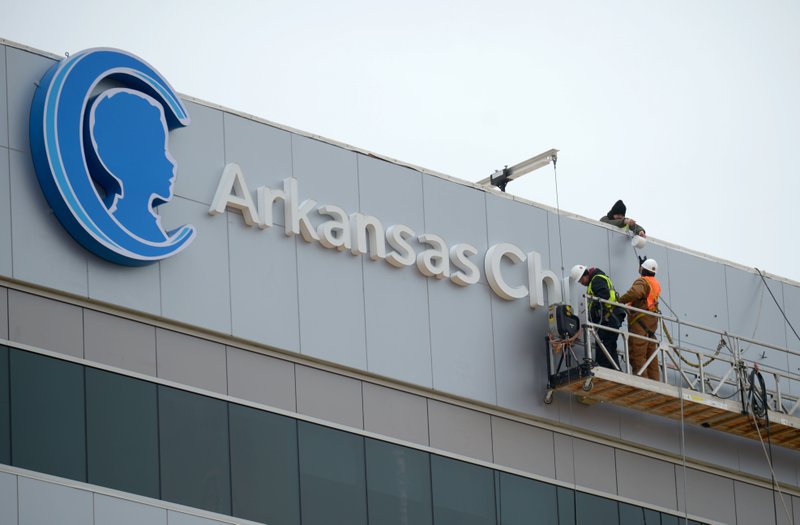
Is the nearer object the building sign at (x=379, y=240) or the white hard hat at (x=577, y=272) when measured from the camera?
the building sign at (x=379, y=240)

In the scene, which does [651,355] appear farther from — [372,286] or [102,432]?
[102,432]

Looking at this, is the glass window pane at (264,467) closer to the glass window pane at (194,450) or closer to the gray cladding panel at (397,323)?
the glass window pane at (194,450)

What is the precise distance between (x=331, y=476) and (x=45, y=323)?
5.23 m

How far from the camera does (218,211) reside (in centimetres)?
2502

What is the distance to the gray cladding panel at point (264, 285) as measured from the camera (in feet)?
82.2

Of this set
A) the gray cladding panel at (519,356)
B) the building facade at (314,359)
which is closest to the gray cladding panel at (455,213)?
the building facade at (314,359)

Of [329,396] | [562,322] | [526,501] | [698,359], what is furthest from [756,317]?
[329,396]

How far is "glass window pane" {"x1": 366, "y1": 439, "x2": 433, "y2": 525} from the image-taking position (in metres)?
25.8

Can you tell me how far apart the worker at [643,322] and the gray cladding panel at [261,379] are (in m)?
6.86

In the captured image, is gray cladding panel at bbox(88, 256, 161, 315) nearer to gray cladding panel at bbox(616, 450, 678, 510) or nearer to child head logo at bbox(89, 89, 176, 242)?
child head logo at bbox(89, 89, 176, 242)

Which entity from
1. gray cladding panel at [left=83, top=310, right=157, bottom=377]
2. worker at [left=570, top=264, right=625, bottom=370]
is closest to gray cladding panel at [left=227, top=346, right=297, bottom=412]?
gray cladding panel at [left=83, top=310, right=157, bottom=377]

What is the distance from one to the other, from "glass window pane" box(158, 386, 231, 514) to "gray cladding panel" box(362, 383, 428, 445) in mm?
2852

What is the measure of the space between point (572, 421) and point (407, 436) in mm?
3684

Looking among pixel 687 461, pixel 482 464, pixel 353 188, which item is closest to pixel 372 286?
pixel 353 188
